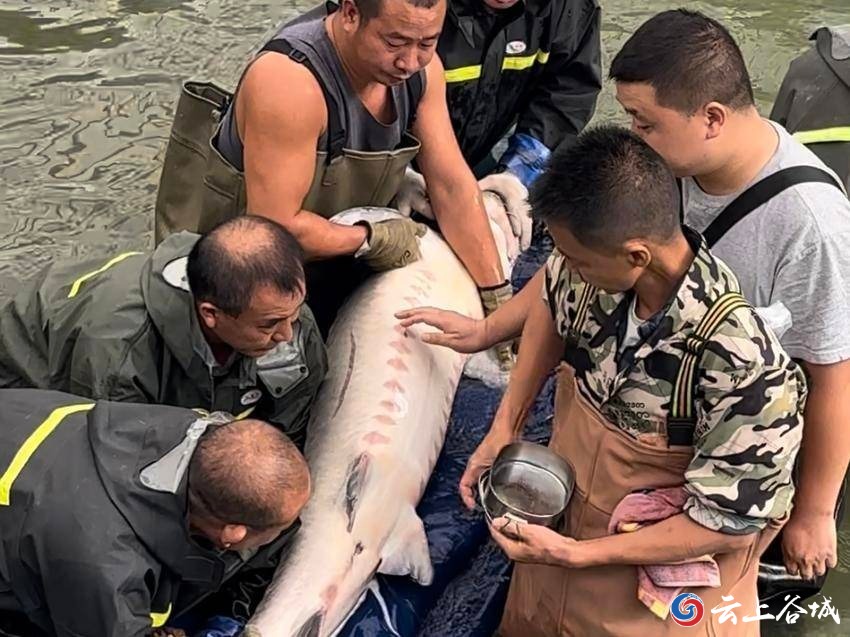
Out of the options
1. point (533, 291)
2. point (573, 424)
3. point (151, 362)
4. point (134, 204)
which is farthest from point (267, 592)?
point (134, 204)

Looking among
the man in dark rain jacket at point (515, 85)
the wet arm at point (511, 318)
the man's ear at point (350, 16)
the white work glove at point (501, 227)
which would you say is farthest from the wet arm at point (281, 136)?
the white work glove at point (501, 227)

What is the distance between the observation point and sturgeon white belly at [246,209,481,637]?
10.2 ft

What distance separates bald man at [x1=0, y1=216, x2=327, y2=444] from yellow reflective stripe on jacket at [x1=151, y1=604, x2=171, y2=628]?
0.69 meters

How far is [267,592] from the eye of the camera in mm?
3031

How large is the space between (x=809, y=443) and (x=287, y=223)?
5.90ft

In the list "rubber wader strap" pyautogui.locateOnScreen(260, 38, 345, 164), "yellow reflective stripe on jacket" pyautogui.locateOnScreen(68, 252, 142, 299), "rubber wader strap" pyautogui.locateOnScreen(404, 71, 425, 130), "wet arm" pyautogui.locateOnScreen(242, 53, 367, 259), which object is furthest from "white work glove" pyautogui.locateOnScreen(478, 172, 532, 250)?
"yellow reflective stripe on jacket" pyautogui.locateOnScreen(68, 252, 142, 299)

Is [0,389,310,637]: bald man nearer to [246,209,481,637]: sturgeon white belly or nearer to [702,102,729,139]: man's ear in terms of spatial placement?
[246,209,481,637]: sturgeon white belly

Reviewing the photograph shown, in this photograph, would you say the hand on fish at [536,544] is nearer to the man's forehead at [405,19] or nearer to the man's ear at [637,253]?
the man's ear at [637,253]

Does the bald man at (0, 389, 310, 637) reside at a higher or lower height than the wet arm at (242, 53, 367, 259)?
lower

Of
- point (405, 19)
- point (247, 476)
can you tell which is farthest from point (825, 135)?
point (247, 476)

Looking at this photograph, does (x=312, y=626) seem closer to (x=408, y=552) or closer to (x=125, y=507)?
(x=408, y=552)

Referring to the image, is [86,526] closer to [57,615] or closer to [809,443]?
[57,615]

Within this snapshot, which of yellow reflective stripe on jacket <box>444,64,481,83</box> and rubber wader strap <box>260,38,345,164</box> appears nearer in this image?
rubber wader strap <box>260,38,345,164</box>

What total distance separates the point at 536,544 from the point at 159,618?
3.26ft
